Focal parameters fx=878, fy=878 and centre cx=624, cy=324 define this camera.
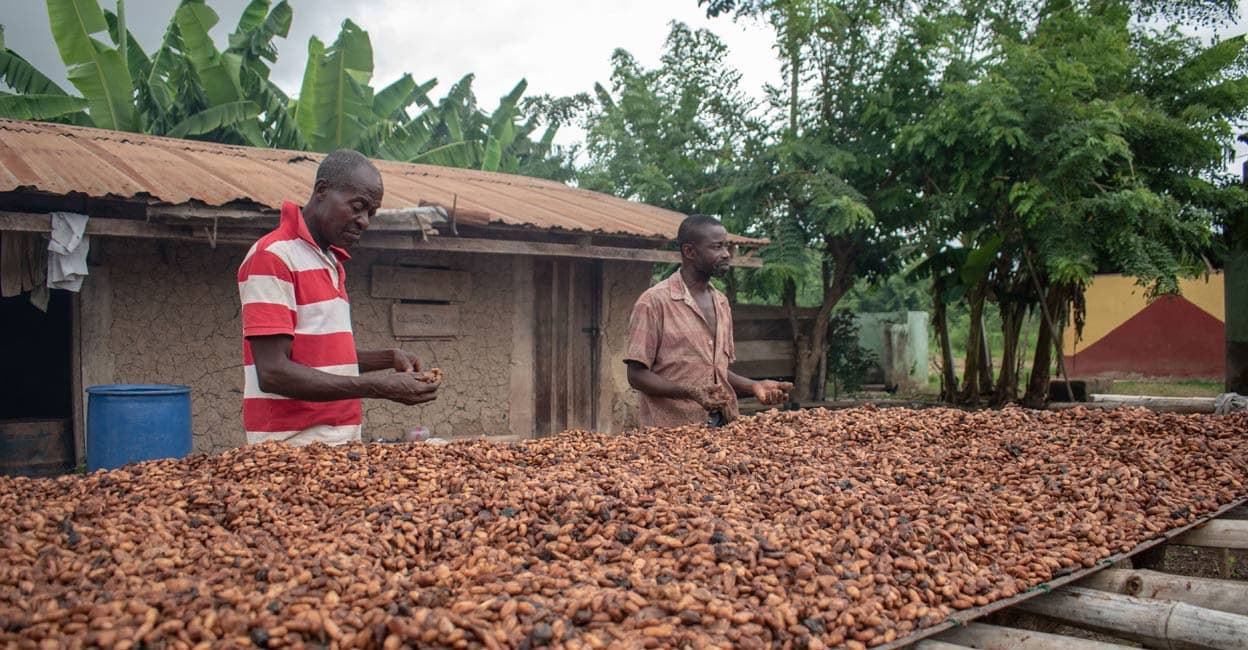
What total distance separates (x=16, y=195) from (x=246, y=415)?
330 centimetres

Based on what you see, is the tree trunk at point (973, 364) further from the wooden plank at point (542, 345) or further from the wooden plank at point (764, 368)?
the wooden plank at point (542, 345)

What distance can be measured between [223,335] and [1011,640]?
218 inches

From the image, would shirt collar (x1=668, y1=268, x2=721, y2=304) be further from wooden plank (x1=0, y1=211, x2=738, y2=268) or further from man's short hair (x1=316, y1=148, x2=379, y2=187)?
wooden plank (x1=0, y1=211, x2=738, y2=268)

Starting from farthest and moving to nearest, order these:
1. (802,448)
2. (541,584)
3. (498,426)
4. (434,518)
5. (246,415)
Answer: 1. (498,426)
2. (802,448)
3. (246,415)
4. (434,518)
5. (541,584)

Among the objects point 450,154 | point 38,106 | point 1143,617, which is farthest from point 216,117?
point 1143,617

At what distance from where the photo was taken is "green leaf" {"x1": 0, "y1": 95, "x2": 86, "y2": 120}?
8898mm

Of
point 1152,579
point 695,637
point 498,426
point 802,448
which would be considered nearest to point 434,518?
point 695,637

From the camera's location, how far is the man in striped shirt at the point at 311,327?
2.41m

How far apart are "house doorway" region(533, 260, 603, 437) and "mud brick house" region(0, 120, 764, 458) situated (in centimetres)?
1

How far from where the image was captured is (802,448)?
2.86m

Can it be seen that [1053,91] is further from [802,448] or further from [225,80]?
[225,80]

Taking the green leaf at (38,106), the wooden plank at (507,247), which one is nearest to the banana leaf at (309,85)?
the green leaf at (38,106)

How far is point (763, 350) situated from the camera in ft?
33.4

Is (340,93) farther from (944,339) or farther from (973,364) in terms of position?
(973,364)
